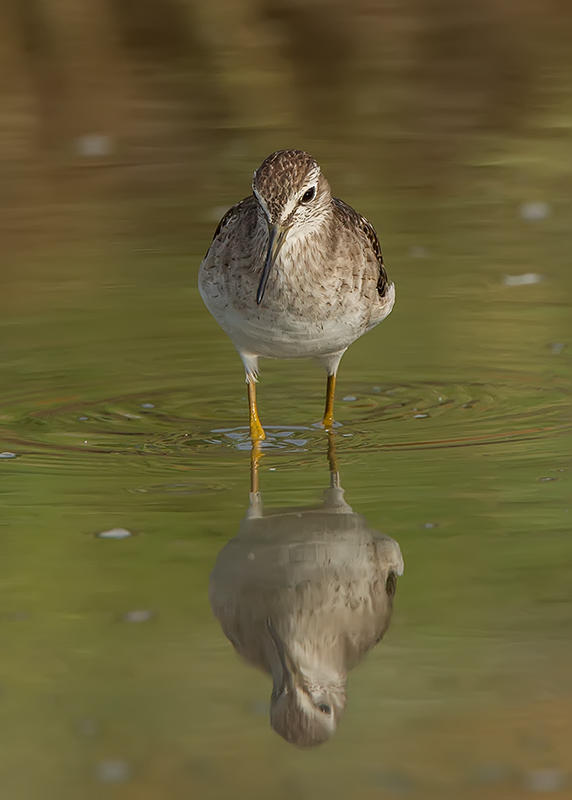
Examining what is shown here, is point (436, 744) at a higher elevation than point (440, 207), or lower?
higher

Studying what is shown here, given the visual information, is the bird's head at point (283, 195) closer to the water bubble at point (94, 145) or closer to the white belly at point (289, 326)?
the white belly at point (289, 326)

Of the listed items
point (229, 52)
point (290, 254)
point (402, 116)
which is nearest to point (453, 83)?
point (402, 116)

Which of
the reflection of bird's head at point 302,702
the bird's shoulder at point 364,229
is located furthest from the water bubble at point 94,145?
the reflection of bird's head at point 302,702

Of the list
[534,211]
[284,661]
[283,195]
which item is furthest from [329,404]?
[534,211]

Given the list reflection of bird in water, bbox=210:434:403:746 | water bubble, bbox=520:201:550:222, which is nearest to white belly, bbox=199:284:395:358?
reflection of bird in water, bbox=210:434:403:746

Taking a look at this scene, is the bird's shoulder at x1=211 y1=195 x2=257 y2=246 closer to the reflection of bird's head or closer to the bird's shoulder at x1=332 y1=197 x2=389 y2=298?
the bird's shoulder at x1=332 y1=197 x2=389 y2=298

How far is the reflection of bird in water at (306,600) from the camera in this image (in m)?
5.32

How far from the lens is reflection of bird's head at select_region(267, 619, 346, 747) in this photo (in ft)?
16.6

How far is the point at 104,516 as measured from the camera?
7.08 m

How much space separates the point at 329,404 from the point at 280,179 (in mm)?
1424

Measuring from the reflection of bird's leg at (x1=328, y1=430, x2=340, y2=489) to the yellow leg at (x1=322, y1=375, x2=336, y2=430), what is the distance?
Result: 14 cm

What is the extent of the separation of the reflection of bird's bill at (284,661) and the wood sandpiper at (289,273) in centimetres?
238

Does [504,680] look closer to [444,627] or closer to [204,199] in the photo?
[444,627]

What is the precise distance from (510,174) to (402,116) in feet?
9.98
